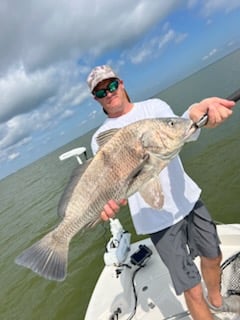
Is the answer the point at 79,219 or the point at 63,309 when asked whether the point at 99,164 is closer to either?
the point at 79,219

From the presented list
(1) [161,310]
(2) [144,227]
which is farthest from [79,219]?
(1) [161,310]

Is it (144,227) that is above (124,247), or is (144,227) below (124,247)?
above

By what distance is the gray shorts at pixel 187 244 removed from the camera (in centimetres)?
355

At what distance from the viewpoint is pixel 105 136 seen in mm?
3199

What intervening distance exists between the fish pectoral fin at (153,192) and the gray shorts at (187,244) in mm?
554

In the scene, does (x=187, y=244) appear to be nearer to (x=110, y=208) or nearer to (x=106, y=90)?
(x=110, y=208)

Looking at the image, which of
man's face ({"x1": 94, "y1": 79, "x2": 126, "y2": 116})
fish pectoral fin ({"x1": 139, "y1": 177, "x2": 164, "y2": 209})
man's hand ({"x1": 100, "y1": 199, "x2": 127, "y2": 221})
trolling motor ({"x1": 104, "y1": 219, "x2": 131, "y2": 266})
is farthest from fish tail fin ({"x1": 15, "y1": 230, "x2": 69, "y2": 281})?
trolling motor ({"x1": 104, "y1": 219, "x2": 131, "y2": 266})

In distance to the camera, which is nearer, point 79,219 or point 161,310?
point 79,219

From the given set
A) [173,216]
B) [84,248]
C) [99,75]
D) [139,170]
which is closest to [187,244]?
[173,216]

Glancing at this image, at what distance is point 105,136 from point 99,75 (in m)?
0.82

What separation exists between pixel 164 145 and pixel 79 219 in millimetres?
955

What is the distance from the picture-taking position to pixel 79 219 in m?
3.08

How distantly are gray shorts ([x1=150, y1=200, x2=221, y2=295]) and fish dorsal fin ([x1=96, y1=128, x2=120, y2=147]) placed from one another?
1.08 metres

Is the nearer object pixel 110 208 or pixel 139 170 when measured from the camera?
pixel 139 170
